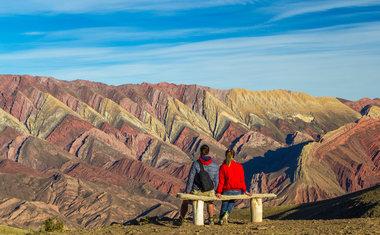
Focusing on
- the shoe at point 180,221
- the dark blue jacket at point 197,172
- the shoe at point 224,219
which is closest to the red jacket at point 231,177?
the dark blue jacket at point 197,172

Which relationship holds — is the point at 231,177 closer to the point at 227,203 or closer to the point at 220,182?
the point at 220,182

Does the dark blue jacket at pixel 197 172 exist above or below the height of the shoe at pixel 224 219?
above

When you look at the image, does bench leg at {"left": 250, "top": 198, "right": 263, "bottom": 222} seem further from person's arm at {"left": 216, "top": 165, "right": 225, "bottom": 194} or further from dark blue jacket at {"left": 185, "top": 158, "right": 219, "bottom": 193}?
dark blue jacket at {"left": 185, "top": 158, "right": 219, "bottom": 193}

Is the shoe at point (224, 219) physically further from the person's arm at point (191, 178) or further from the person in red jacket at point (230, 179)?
the person's arm at point (191, 178)

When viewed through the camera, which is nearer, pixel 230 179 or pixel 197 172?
pixel 197 172

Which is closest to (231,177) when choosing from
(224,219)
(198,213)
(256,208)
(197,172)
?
(197,172)

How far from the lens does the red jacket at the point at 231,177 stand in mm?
19516

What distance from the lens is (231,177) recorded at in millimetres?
19734

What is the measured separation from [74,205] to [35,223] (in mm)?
37567

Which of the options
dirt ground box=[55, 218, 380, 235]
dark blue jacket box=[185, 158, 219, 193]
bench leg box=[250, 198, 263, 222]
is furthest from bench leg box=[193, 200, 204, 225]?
bench leg box=[250, 198, 263, 222]

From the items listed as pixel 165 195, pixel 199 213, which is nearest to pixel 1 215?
pixel 165 195

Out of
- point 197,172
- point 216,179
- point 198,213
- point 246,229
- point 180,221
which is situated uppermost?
point 197,172

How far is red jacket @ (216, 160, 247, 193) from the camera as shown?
19516mm

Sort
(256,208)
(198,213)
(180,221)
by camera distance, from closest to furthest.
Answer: (198,213), (180,221), (256,208)
